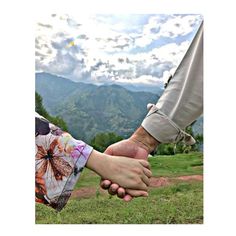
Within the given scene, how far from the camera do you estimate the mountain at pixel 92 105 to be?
2963 mm

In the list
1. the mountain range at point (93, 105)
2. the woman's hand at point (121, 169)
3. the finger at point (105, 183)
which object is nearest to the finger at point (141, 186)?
the woman's hand at point (121, 169)

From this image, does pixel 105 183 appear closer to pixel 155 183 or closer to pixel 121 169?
pixel 121 169

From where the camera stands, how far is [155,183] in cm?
299

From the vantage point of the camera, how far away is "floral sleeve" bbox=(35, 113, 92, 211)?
112 inches

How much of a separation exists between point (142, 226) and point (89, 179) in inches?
12.0

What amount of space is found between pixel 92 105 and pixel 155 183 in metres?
0.43

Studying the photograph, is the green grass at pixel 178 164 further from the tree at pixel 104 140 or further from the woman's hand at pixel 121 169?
the tree at pixel 104 140

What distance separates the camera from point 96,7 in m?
2.99

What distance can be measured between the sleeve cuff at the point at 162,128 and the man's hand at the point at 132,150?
4 cm

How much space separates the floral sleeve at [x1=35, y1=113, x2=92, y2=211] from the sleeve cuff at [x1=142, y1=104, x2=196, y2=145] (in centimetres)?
27
